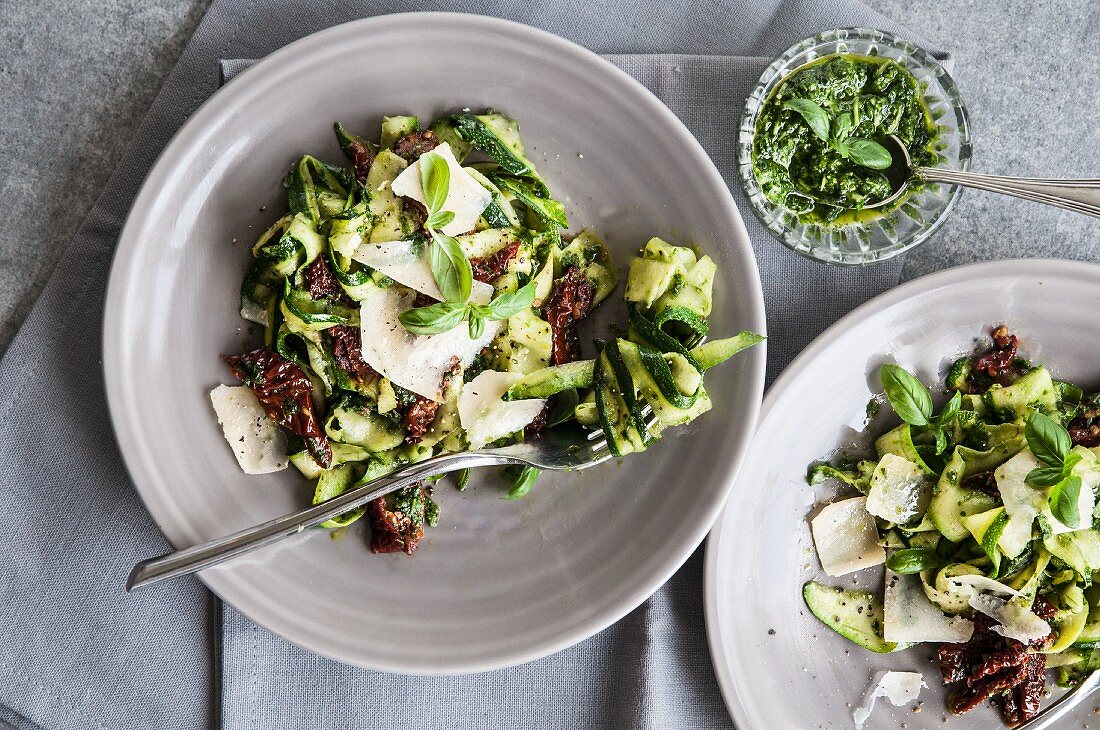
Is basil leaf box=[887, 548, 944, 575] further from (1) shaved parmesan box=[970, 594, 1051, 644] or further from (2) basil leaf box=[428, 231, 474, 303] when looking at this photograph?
(2) basil leaf box=[428, 231, 474, 303]

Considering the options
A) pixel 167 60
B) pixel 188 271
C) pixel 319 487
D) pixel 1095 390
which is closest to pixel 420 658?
pixel 319 487

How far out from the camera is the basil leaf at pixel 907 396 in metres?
2.78

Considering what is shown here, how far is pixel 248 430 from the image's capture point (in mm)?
2691

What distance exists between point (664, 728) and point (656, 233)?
188 centimetres

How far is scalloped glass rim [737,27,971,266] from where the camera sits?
2805mm

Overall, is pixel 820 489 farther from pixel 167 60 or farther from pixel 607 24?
pixel 167 60

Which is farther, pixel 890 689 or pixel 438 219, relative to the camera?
pixel 890 689

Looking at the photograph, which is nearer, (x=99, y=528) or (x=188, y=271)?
(x=188, y=271)

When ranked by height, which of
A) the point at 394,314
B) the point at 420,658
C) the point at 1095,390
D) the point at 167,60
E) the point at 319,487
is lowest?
the point at 420,658

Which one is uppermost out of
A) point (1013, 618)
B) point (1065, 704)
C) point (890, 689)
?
point (1013, 618)

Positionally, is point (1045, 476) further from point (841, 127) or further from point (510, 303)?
point (510, 303)

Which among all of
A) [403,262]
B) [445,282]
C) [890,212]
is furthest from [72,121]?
[890,212]

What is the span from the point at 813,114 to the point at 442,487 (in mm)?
1817

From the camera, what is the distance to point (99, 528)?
294 cm
